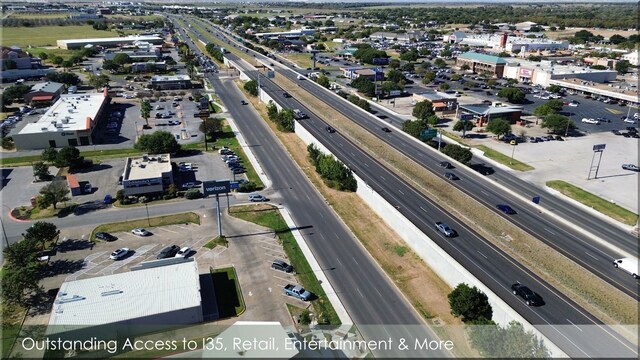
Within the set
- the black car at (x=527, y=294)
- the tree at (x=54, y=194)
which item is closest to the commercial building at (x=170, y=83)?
the tree at (x=54, y=194)

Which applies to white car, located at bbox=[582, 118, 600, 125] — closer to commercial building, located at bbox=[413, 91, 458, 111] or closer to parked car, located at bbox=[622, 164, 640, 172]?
parked car, located at bbox=[622, 164, 640, 172]

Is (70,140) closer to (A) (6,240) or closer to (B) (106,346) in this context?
(A) (6,240)

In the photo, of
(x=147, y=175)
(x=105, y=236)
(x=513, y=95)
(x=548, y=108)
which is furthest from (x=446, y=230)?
(x=513, y=95)

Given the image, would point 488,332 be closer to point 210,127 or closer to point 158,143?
point 158,143

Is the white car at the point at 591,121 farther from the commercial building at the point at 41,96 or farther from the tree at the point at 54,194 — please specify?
the commercial building at the point at 41,96

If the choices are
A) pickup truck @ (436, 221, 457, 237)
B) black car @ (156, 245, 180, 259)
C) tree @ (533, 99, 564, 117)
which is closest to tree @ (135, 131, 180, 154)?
black car @ (156, 245, 180, 259)
